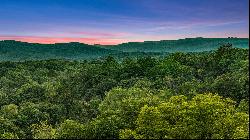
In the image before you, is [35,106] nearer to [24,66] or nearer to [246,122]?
[246,122]

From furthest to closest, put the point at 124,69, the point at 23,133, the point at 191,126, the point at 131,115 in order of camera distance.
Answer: the point at 124,69, the point at 23,133, the point at 131,115, the point at 191,126

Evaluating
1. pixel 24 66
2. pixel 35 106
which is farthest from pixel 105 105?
pixel 24 66

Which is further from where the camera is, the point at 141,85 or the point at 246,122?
the point at 141,85

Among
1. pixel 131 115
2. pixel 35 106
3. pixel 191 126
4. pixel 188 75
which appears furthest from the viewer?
pixel 188 75

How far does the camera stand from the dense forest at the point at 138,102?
151 ft

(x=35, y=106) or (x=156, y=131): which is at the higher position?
(x=156, y=131)

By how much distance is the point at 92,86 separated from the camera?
114 metres

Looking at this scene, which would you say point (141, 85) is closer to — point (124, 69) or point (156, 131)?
point (124, 69)

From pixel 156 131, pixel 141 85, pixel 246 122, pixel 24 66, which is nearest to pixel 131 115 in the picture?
pixel 156 131

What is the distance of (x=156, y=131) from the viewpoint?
45594mm

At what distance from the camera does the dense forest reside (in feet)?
151

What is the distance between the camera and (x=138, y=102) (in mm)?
60750

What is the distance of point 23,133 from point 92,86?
127 feet

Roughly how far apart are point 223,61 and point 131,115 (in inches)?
2435
